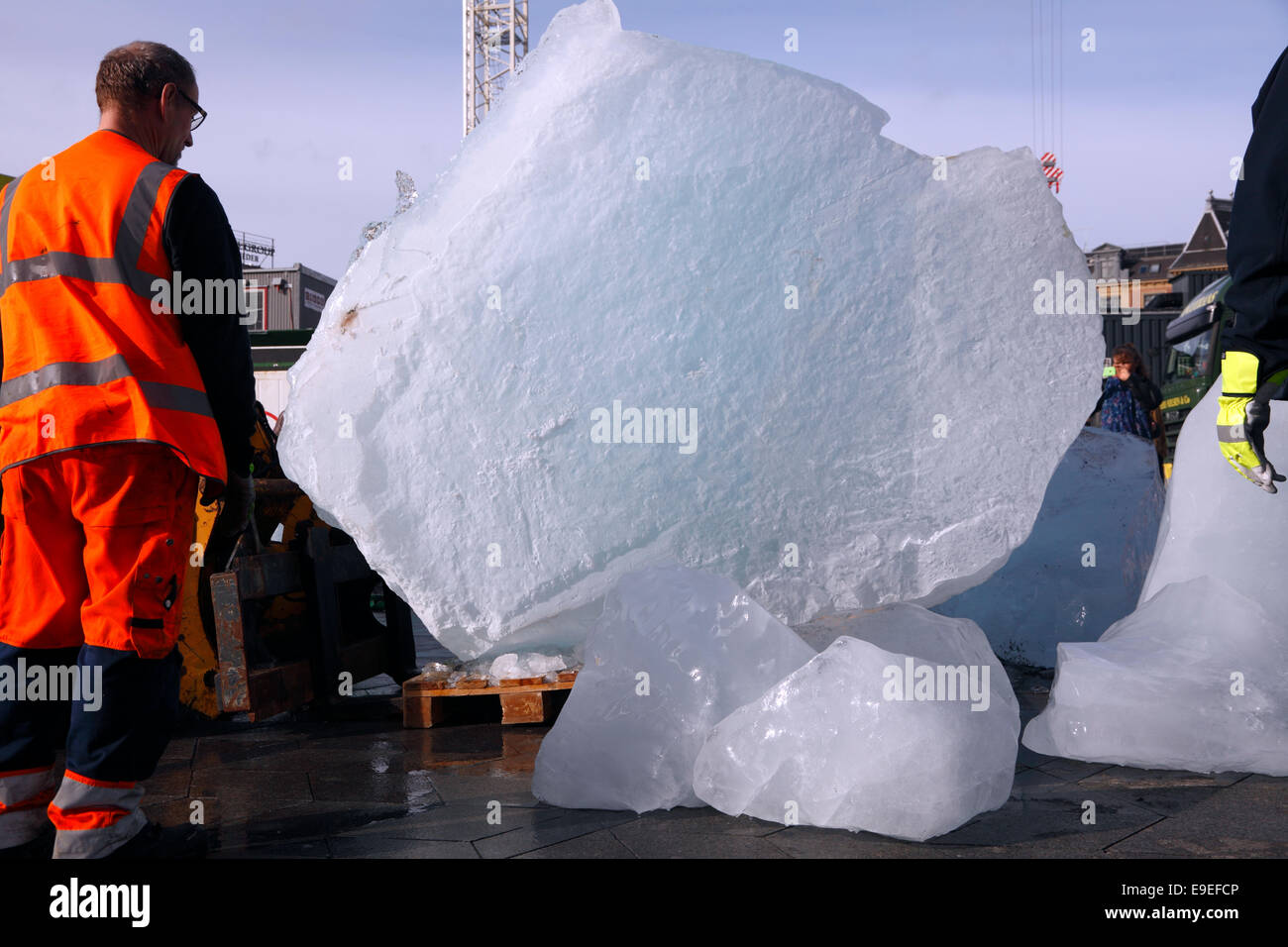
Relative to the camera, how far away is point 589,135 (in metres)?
3.56

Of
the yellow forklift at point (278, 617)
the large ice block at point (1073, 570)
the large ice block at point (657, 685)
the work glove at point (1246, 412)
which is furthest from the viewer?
the large ice block at point (1073, 570)

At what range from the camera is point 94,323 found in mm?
2424

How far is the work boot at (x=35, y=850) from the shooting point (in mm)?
2484

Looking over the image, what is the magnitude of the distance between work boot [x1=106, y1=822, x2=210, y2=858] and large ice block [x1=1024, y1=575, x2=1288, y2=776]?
251 centimetres

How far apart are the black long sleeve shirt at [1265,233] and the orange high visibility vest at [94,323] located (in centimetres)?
226

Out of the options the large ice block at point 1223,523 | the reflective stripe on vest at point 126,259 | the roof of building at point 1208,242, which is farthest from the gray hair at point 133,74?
the roof of building at point 1208,242

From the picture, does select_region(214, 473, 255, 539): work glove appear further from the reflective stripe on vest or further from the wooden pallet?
the wooden pallet

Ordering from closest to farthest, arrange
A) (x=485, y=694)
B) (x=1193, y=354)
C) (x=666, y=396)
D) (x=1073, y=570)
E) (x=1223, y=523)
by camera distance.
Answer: (x=666, y=396)
(x=1223, y=523)
(x=485, y=694)
(x=1073, y=570)
(x=1193, y=354)

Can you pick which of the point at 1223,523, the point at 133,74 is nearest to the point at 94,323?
the point at 133,74

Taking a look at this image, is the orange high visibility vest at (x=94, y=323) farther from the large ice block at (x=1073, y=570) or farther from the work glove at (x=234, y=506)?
the large ice block at (x=1073, y=570)

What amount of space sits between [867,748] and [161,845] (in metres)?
1.67

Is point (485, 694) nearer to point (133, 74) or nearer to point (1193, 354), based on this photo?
point (133, 74)

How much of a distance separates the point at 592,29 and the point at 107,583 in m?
2.47

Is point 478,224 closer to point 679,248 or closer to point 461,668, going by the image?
point 679,248
